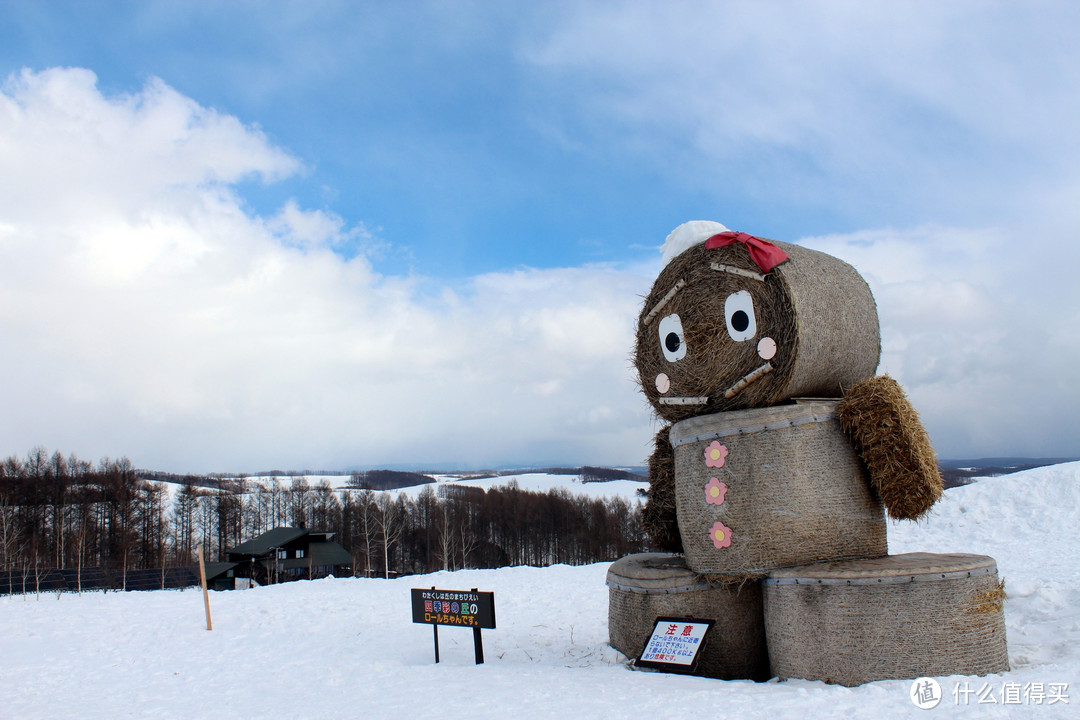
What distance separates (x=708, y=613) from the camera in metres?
6.99

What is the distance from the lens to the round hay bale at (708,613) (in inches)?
271

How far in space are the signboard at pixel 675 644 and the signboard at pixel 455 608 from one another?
191 cm

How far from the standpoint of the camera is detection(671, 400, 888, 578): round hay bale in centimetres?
645

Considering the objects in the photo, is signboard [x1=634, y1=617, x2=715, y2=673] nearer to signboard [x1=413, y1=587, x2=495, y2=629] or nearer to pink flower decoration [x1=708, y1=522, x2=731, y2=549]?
pink flower decoration [x1=708, y1=522, x2=731, y2=549]

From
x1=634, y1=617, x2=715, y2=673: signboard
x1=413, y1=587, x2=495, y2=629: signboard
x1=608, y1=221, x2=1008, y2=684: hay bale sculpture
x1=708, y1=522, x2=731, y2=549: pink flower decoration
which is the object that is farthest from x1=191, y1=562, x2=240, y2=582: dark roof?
x1=708, y1=522, x2=731, y2=549: pink flower decoration

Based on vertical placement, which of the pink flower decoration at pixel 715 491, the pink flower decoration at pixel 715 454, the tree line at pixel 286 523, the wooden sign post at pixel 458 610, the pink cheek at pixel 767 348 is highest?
the pink cheek at pixel 767 348

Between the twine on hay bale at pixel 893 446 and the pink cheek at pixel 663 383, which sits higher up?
the pink cheek at pixel 663 383

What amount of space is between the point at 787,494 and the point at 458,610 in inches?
164

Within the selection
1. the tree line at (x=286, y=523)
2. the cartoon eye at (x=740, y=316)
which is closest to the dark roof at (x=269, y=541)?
the tree line at (x=286, y=523)

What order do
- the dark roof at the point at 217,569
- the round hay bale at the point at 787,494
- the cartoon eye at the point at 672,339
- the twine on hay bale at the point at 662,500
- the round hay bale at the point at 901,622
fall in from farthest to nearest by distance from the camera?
the dark roof at the point at 217,569 → the twine on hay bale at the point at 662,500 → the cartoon eye at the point at 672,339 → the round hay bale at the point at 787,494 → the round hay bale at the point at 901,622
